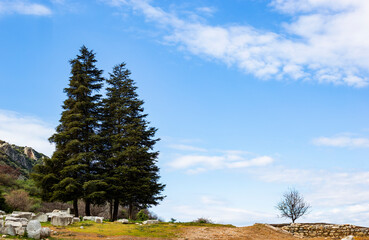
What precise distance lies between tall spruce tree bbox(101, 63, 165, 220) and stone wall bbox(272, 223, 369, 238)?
1373 cm

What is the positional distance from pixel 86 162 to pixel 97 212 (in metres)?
11.3

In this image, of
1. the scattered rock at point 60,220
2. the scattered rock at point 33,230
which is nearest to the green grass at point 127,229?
the scattered rock at point 60,220

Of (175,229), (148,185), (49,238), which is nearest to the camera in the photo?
(49,238)

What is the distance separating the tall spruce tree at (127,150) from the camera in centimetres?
3391

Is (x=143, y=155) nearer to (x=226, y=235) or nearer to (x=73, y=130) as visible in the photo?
(x=73, y=130)

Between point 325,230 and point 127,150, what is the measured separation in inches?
746

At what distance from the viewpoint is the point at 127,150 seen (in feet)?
112

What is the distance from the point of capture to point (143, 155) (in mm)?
35062

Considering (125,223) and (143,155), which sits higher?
(143,155)

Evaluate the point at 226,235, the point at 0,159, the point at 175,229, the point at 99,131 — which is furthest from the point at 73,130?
the point at 0,159

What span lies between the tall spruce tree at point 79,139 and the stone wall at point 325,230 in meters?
17.4

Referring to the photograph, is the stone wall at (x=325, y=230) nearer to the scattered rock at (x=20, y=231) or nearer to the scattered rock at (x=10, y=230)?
the scattered rock at (x=20, y=231)

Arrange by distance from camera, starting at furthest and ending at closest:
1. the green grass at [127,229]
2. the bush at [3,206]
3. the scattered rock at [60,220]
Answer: the bush at [3,206]
the scattered rock at [60,220]
the green grass at [127,229]

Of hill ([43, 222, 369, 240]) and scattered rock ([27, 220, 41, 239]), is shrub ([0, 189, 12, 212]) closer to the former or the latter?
hill ([43, 222, 369, 240])
